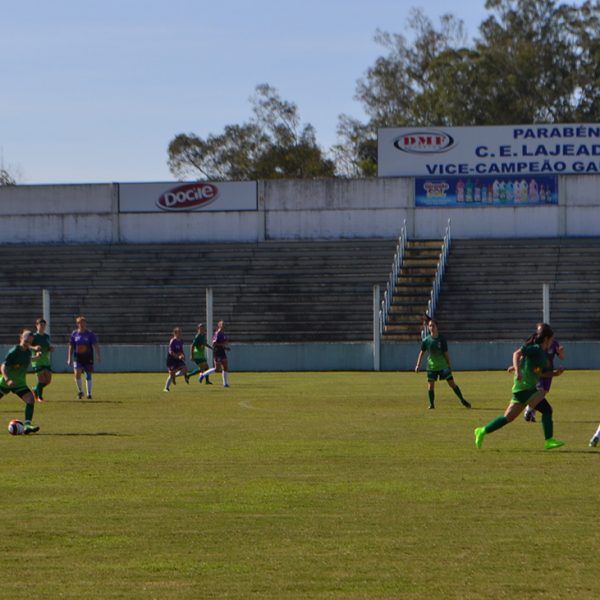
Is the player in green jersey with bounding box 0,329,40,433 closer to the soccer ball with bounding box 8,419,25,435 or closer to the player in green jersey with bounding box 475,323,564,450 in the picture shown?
the soccer ball with bounding box 8,419,25,435

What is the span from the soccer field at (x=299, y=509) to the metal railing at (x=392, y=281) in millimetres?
26660

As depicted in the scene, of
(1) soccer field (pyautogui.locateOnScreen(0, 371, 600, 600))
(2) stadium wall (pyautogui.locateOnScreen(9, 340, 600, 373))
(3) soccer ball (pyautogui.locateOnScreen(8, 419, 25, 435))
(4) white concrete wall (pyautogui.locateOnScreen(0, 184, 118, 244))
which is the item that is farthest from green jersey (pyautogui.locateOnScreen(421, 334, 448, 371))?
(4) white concrete wall (pyautogui.locateOnScreen(0, 184, 118, 244))

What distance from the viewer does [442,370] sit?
88.6ft

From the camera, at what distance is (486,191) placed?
59.8 m

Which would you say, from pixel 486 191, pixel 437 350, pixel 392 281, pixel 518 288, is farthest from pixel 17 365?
pixel 486 191

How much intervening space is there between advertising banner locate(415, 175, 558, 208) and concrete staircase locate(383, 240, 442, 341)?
2.12 meters

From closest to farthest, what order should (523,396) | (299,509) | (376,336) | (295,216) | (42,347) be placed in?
(299,509)
(523,396)
(42,347)
(376,336)
(295,216)

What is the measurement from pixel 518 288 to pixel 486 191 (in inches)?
307

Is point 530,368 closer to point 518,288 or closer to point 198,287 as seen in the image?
point 518,288

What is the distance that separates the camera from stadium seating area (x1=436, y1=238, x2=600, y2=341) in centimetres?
5034

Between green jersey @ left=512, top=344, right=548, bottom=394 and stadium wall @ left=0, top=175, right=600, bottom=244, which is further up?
stadium wall @ left=0, top=175, right=600, bottom=244

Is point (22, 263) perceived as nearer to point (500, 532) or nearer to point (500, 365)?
point (500, 365)

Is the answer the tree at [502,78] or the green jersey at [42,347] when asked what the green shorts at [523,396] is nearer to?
the green jersey at [42,347]

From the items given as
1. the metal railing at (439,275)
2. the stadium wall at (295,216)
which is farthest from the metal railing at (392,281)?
the stadium wall at (295,216)
